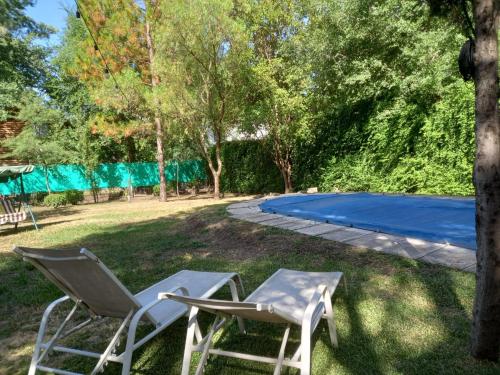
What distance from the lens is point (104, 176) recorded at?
18.2 metres

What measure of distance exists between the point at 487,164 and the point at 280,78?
12.7 m

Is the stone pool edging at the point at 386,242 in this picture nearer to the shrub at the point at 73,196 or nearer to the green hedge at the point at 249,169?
the green hedge at the point at 249,169

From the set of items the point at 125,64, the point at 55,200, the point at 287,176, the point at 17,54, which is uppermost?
the point at 17,54

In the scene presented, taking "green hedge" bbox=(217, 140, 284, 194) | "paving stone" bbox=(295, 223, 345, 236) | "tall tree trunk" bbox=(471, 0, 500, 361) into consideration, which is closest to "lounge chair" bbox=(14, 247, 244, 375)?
"tall tree trunk" bbox=(471, 0, 500, 361)

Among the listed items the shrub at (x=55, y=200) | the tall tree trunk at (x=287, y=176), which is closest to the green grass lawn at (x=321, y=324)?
the tall tree trunk at (x=287, y=176)

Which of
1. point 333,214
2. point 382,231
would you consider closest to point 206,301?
point 382,231

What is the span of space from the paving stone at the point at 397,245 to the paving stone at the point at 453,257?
0.36 feet

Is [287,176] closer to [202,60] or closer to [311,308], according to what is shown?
[202,60]

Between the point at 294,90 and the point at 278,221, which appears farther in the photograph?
the point at 294,90

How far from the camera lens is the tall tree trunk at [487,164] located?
71.8 inches

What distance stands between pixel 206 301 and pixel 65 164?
1848 centimetres

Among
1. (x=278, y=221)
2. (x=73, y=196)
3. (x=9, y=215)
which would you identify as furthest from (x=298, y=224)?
(x=73, y=196)

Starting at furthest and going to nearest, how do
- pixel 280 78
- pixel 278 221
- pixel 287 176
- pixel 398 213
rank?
pixel 287 176, pixel 280 78, pixel 278 221, pixel 398 213

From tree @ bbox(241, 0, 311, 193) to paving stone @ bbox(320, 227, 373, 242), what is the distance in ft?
25.4
